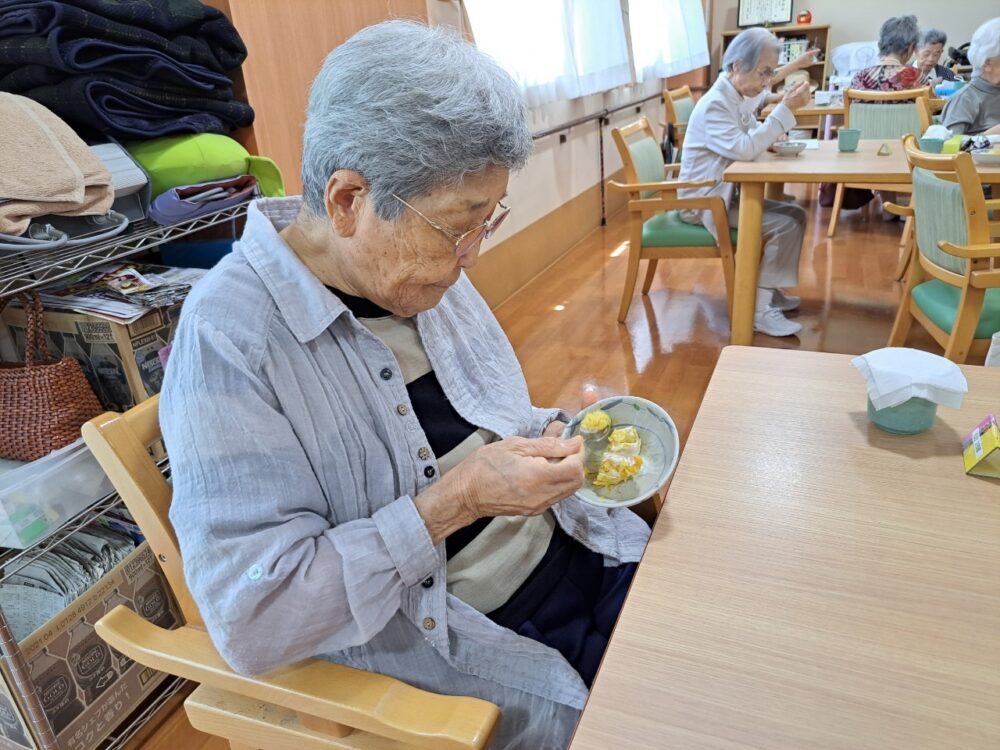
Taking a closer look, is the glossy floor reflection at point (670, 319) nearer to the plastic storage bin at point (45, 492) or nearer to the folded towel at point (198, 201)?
the folded towel at point (198, 201)

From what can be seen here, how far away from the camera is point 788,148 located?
291 centimetres

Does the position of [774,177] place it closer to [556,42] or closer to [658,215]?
[658,215]

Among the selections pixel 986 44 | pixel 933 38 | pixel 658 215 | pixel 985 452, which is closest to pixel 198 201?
pixel 985 452

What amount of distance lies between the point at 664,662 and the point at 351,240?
0.61 m

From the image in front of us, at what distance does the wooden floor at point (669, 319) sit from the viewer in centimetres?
Result: 278

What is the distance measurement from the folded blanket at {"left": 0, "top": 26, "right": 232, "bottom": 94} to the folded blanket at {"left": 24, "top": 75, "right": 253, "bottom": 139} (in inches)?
0.6

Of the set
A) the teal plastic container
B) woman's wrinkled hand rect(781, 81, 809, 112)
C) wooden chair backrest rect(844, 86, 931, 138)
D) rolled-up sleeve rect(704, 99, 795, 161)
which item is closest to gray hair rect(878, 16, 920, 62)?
wooden chair backrest rect(844, 86, 931, 138)

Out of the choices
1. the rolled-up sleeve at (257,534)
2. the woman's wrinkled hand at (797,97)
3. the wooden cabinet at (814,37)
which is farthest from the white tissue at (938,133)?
the wooden cabinet at (814,37)

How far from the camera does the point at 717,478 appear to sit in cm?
90

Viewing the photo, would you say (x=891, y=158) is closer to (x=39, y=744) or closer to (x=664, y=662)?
(x=664, y=662)

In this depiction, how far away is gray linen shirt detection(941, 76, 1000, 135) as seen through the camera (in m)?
3.29

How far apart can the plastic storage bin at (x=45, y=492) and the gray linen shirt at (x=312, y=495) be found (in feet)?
1.73

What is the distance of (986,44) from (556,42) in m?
2.05

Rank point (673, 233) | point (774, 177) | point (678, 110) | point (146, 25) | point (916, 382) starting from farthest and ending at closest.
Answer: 1. point (678, 110)
2. point (673, 233)
3. point (774, 177)
4. point (146, 25)
5. point (916, 382)
